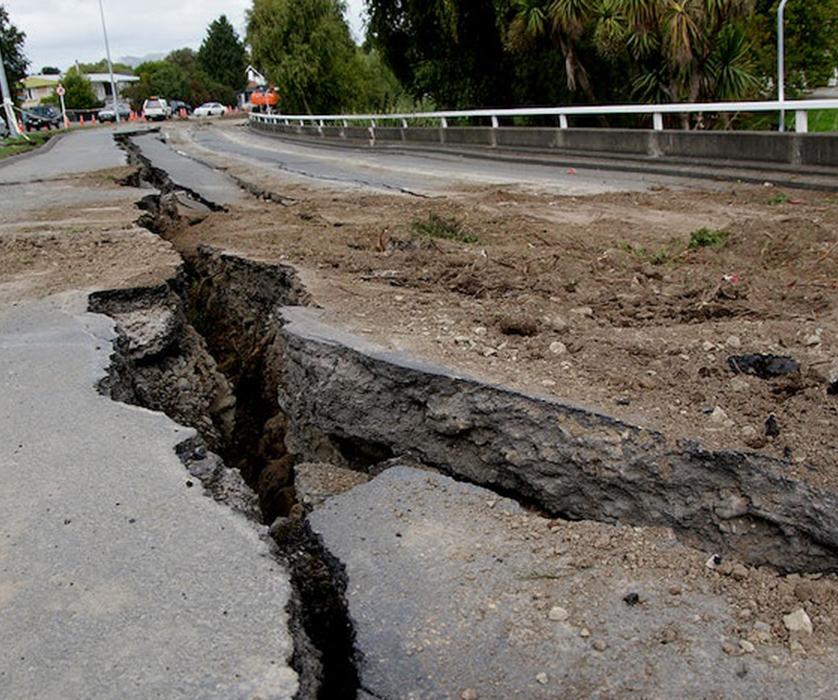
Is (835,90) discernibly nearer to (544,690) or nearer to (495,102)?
(495,102)

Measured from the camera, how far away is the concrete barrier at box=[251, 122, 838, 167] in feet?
33.5

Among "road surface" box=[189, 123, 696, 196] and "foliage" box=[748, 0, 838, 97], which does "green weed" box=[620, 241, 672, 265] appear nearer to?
"road surface" box=[189, 123, 696, 196]

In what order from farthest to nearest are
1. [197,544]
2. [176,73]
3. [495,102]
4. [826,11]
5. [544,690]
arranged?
[176,73] → [495,102] → [826,11] → [197,544] → [544,690]

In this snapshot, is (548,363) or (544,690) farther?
(548,363)

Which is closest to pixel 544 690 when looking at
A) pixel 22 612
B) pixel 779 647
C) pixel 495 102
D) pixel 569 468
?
pixel 779 647

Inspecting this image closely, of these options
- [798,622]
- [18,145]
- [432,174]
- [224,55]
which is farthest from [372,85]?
[224,55]

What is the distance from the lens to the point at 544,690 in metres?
2.28

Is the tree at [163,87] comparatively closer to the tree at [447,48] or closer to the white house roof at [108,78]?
the white house roof at [108,78]

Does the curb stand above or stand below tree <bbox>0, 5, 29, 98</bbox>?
below

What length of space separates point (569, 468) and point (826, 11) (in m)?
16.8

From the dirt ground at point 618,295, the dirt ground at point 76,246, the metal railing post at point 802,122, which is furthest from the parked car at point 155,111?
the metal railing post at point 802,122

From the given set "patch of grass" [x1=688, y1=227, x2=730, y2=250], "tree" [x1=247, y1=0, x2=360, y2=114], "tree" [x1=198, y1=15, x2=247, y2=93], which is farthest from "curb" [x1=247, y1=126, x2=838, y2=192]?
"tree" [x1=198, y1=15, x2=247, y2=93]

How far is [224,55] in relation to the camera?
3866 inches

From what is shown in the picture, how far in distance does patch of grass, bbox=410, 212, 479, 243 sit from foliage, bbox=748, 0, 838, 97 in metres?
11.2
